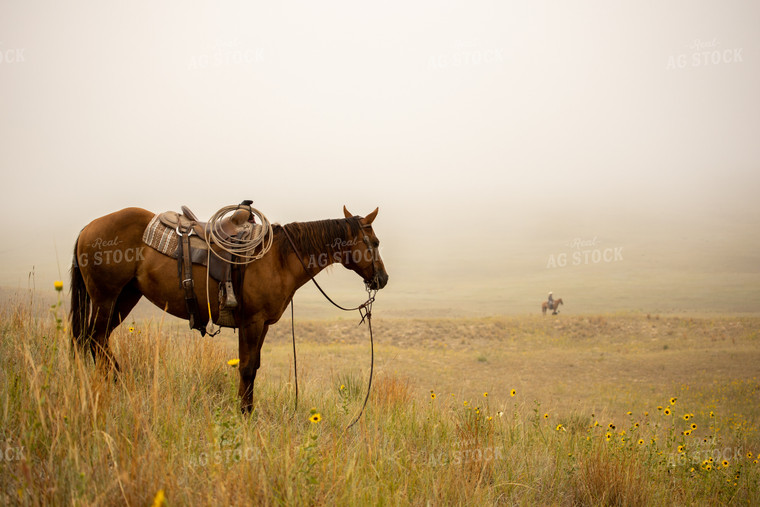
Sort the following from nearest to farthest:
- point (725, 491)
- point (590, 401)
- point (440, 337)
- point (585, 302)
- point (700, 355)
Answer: point (725, 491) → point (590, 401) → point (700, 355) → point (440, 337) → point (585, 302)

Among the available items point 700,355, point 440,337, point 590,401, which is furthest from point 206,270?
point 700,355

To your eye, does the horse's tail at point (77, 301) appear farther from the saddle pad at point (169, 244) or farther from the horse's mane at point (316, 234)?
the horse's mane at point (316, 234)

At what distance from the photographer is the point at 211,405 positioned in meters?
4.79

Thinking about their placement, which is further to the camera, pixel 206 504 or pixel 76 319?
pixel 76 319

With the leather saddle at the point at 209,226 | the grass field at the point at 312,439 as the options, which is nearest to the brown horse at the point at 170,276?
the leather saddle at the point at 209,226

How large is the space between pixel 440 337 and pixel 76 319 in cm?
1647

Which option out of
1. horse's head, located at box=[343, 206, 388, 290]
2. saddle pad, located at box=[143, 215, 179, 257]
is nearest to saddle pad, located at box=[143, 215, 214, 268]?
saddle pad, located at box=[143, 215, 179, 257]

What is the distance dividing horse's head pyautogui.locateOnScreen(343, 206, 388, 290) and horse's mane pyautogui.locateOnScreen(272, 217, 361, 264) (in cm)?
9

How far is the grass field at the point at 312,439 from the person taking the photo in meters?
2.49

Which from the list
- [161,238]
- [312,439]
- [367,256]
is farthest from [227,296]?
[312,439]

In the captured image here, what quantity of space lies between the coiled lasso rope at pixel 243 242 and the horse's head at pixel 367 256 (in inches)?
36.7

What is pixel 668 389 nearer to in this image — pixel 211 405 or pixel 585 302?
pixel 211 405

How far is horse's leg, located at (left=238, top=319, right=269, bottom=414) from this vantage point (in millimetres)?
4629

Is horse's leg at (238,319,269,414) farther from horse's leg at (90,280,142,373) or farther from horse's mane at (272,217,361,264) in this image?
horse's leg at (90,280,142,373)
